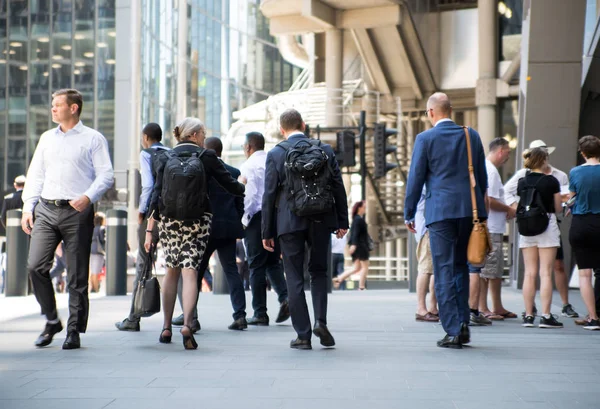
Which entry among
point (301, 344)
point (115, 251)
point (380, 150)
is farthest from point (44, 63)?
point (301, 344)

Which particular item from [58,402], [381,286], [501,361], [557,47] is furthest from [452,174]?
[381,286]

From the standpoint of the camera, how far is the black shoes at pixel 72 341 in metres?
7.40

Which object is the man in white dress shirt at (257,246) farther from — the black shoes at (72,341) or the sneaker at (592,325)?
the sneaker at (592,325)

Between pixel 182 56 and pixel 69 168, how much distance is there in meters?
46.3

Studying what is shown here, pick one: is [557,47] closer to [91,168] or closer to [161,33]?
[91,168]

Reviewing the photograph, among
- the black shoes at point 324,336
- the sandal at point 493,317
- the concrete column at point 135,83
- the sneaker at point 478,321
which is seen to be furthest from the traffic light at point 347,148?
the concrete column at point 135,83

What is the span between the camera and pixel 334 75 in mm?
32000

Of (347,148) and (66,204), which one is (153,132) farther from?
(347,148)

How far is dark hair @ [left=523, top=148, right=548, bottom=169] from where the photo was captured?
941cm

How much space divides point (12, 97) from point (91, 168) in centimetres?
4343

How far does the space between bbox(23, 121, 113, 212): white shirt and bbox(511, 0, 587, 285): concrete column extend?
9.68 meters

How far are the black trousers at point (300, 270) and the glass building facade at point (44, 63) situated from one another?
41.0 metres

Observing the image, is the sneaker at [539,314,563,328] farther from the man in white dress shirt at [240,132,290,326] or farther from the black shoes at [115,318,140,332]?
the black shoes at [115,318,140,332]

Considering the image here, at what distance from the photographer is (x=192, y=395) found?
5.24m
